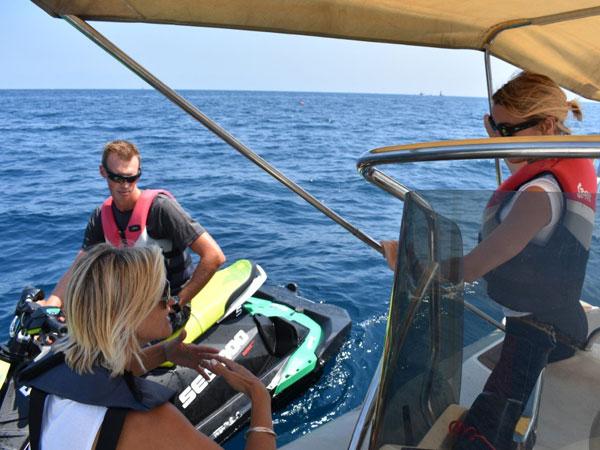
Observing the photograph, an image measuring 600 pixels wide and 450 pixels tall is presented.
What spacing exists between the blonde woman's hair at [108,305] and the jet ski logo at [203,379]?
1779mm

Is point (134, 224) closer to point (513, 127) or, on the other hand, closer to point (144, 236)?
point (144, 236)

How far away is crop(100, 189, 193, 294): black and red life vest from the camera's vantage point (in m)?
3.57

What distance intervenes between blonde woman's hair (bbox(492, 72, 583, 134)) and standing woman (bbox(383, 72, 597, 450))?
1.11 feet

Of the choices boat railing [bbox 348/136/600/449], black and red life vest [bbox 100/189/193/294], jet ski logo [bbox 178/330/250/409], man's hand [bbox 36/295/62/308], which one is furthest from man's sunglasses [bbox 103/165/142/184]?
boat railing [bbox 348/136/600/449]

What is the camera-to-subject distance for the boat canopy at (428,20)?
1723 mm

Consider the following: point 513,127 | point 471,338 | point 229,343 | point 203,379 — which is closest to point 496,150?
point 471,338

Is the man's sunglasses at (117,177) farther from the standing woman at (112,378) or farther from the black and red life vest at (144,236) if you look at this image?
the standing woman at (112,378)

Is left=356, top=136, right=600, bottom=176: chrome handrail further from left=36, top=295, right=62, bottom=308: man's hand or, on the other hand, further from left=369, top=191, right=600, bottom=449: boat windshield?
left=36, top=295, right=62, bottom=308: man's hand

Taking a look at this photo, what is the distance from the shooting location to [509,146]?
1146 mm

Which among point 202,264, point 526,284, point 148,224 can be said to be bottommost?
point 202,264

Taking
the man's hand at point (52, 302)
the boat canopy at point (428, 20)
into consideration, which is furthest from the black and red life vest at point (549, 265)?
the man's hand at point (52, 302)

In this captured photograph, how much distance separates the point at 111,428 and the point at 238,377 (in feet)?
1.57

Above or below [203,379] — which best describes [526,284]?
above

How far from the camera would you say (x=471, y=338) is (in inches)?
50.9
